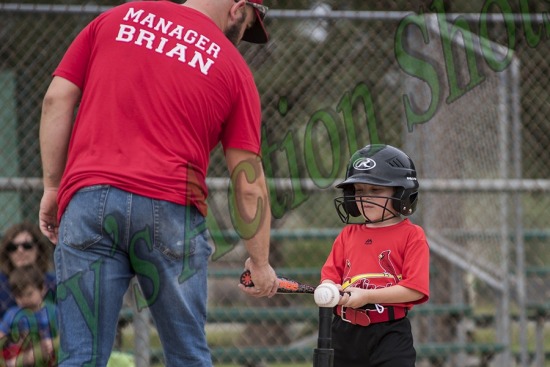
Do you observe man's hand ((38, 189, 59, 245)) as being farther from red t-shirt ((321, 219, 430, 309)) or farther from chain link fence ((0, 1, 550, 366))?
chain link fence ((0, 1, 550, 366))

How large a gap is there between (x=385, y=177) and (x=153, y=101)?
0.87 metres

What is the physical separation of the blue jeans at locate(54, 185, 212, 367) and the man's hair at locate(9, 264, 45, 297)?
2.34 meters

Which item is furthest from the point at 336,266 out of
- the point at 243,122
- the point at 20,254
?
the point at 20,254

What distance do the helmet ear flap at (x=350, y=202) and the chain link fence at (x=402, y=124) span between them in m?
2.07

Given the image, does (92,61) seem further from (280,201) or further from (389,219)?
(280,201)

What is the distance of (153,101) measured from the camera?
2955 mm

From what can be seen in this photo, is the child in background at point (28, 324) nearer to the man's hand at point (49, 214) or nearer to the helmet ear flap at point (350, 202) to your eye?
the man's hand at point (49, 214)

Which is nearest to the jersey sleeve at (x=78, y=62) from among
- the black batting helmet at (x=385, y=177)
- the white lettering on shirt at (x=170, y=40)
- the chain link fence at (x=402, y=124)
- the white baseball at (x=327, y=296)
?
the white lettering on shirt at (x=170, y=40)

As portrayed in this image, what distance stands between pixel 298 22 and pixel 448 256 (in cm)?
206

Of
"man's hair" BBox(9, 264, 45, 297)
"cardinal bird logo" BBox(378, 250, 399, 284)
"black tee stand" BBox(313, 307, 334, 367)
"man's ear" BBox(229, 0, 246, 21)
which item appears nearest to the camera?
"black tee stand" BBox(313, 307, 334, 367)

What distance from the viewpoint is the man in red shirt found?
2920mm

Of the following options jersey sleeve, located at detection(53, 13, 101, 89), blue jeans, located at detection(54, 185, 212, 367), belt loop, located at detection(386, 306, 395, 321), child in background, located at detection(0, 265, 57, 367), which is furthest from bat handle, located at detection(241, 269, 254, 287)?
child in background, located at detection(0, 265, 57, 367)

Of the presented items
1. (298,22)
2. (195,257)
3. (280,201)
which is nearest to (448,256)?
(280,201)

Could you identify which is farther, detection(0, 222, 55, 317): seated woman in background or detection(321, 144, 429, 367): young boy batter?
detection(0, 222, 55, 317): seated woman in background
